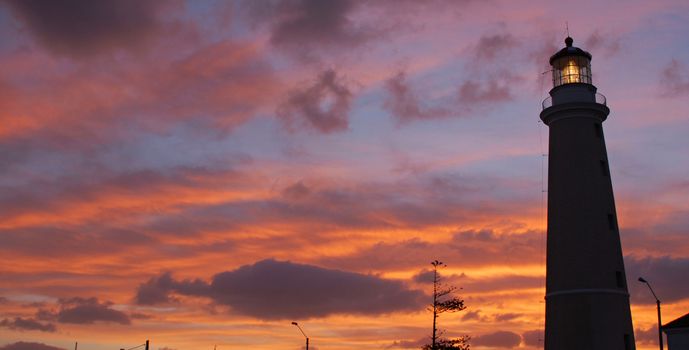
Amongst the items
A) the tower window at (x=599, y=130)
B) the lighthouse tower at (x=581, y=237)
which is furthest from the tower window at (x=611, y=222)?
the tower window at (x=599, y=130)

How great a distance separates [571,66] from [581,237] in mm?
11715

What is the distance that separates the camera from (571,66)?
4488 centimetres

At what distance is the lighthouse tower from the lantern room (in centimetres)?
74

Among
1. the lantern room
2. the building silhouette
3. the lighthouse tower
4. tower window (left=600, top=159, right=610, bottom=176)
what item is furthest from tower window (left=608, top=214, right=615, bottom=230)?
the building silhouette

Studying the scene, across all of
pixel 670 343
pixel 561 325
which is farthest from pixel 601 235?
pixel 670 343

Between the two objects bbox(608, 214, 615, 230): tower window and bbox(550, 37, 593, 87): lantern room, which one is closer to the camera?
bbox(608, 214, 615, 230): tower window

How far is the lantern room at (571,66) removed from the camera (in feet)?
146

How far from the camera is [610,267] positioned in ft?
129

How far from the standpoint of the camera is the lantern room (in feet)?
146

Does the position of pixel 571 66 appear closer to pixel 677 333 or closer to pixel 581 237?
pixel 581 237

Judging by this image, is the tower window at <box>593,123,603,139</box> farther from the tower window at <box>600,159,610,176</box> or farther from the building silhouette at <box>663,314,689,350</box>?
the building silhouette at <box>663,314,689,350</box>

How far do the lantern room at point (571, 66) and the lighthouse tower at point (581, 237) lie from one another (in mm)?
744

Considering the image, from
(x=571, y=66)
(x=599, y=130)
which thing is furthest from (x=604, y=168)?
(x=571, y=66)

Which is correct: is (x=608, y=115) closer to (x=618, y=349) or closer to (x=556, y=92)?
(x=556, y=92)
